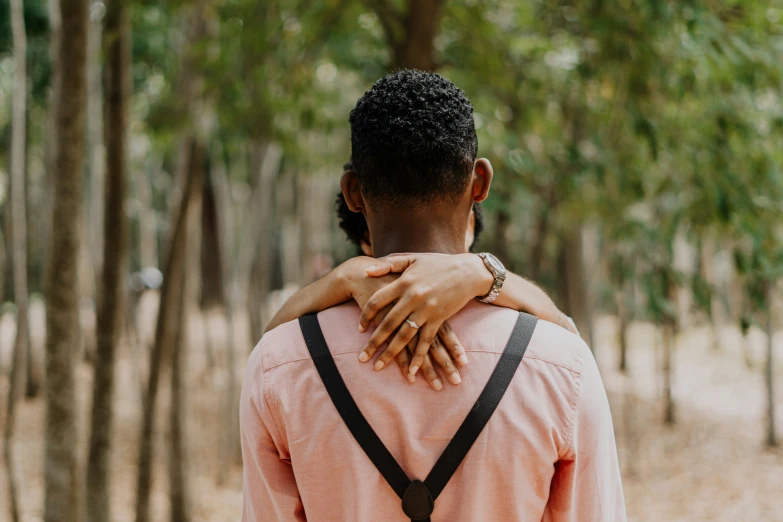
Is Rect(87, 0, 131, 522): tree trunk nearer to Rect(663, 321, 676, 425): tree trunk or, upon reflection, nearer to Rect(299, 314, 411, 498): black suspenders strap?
Rect(299, 314, 411, 498): black suspenders strap

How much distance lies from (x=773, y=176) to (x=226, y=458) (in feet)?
21.9

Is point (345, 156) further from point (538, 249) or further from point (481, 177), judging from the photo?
point (481, 177)

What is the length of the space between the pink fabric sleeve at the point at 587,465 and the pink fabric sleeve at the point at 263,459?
474 mm

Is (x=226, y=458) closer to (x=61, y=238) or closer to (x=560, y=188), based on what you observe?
(x=560, y=188)

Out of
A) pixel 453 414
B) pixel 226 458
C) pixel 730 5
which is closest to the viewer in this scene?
pixel 453 414

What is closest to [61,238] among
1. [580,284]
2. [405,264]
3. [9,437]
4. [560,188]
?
[405,264]

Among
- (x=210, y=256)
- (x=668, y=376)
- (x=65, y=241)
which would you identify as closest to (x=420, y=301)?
(x=65, y=241)

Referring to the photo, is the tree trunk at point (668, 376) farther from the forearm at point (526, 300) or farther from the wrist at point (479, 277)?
the wrist at point (479, 277)

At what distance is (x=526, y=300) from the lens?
54.3 inches

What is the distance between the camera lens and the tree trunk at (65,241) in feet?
8.89

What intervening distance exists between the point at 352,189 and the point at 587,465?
657mm

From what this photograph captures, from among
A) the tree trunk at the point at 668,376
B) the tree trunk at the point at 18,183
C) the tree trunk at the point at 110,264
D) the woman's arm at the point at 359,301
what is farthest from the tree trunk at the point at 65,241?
the tree trunk at the point at 668,376

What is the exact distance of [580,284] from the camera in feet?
25.7

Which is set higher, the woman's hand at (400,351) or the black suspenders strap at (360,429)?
the woman's hand at (400,351)
